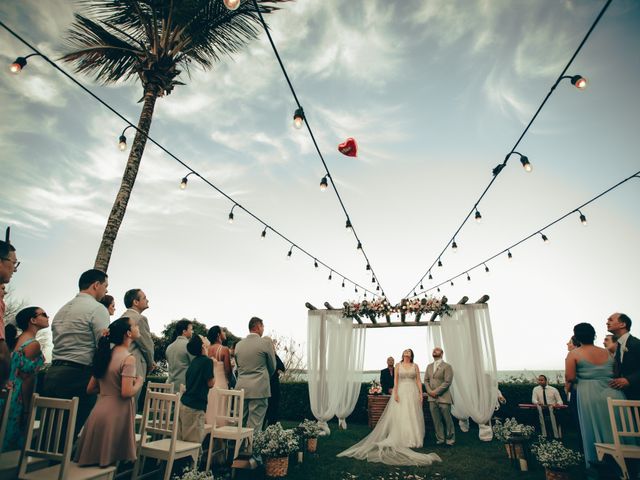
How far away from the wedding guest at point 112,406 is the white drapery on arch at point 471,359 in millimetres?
7305

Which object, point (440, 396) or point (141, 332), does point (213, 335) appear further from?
point (440, 396)

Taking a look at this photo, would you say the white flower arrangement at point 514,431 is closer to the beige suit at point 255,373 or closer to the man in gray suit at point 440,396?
the man in gray suit at point 440,396

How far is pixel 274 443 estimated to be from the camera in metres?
4.26

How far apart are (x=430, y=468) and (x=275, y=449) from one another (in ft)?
8.02

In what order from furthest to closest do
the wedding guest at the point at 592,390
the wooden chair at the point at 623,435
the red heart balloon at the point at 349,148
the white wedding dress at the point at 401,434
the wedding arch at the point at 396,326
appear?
the wedding arch at the point at 396,326 → the white wedding dress at the point at 401,434 → the red heart balloon at the point at 349,148 → the wedding guest at the point at 592,390 → the wooden chair at the point at 623,435

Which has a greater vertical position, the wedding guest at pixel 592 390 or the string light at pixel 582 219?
the string light at pixel 582 219

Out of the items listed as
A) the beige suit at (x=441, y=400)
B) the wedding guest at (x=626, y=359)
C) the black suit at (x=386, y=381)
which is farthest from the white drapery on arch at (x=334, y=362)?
the wedding guest at (x=626, y=359)

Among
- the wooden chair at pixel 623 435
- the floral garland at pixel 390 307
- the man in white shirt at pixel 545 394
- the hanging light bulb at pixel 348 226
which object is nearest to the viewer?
the wooden chair at pixel 623 435

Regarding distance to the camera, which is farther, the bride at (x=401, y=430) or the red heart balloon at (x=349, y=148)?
the bride at (x=401, y=430)

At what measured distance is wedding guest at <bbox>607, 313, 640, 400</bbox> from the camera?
3.54m

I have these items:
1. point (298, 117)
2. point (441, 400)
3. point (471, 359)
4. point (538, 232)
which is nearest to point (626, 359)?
point (538, 232)

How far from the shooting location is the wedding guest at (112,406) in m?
2.38

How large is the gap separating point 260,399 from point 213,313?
51.8ft

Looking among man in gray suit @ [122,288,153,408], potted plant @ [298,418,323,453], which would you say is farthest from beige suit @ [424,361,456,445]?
man in gray suit @ [122,288,153,408]
